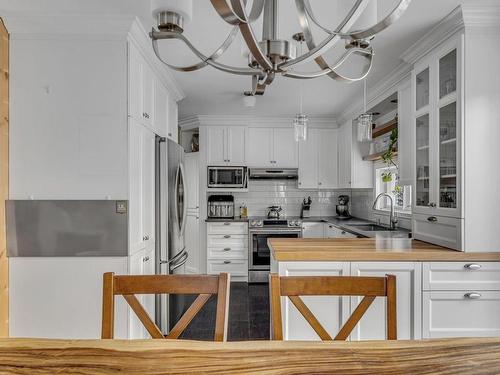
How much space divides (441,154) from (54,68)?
2.74m

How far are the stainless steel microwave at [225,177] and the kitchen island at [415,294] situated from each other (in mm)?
2809

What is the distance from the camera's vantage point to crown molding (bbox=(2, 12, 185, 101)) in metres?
2.14

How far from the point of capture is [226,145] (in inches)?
198

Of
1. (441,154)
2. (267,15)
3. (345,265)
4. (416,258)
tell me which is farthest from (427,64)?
(267,15)

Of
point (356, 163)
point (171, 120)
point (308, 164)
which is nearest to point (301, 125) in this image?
point (171, 120)

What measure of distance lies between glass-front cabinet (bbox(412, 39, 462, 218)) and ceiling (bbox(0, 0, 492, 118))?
0.25 meters

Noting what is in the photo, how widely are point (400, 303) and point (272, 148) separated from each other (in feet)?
10.7

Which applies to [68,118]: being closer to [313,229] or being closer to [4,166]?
[4,166]

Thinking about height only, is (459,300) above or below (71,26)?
below

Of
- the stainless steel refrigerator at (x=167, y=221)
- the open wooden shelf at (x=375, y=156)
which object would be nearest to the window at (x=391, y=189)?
the open wooden shelf at (x=375, y=156)

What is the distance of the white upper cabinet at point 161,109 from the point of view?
9.70 ft

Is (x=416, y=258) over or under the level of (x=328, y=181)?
under

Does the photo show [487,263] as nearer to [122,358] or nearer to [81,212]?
→ [122,358]

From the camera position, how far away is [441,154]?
2.42 meters
